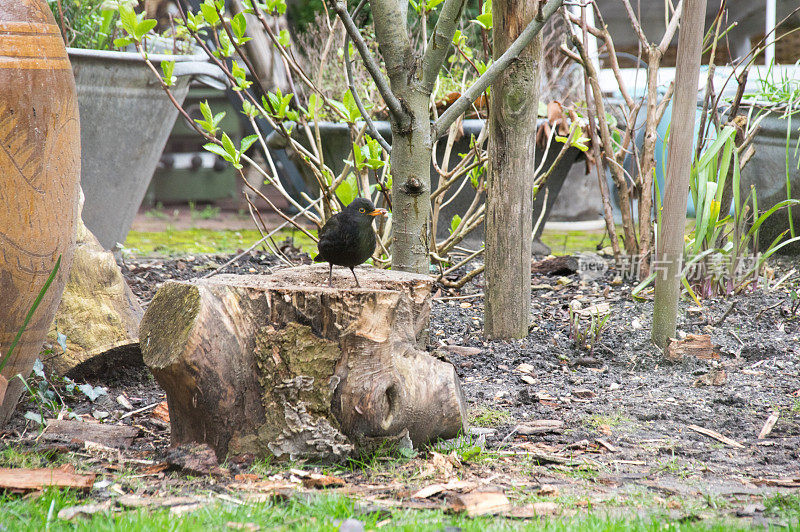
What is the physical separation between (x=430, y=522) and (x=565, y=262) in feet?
10.1

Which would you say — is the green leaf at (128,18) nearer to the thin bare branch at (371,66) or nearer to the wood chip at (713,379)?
the thin bare branch at (371,66)

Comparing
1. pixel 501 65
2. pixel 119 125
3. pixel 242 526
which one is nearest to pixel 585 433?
pixel 242 526

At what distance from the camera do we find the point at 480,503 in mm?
1774

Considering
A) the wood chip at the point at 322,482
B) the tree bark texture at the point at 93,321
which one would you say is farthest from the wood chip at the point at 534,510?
the tree bark texture at the point at 93,321

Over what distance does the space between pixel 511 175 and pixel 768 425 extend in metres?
1.40

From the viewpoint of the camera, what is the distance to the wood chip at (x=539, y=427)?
236 centimetres

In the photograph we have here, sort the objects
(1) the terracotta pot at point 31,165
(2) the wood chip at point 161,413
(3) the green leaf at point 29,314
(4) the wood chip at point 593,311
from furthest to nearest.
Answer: (4) the wood chip at point 593,311, (2) the wood chip at point 161,413, (3) the green leaf at point 29,314, (1) the terracotta pot at point 31,165

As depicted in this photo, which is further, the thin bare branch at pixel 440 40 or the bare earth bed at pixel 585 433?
the thin bare branch at pixel 440 40

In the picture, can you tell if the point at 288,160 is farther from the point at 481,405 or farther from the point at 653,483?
the point at 653,483

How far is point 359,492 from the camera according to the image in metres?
1.88

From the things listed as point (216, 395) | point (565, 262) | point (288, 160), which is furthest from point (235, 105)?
point (216, 395)

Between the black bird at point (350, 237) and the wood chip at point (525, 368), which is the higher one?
the black bird at point (350, 237)

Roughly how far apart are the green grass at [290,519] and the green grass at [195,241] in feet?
11.6

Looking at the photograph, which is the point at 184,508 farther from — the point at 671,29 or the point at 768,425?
the point at 671,29
